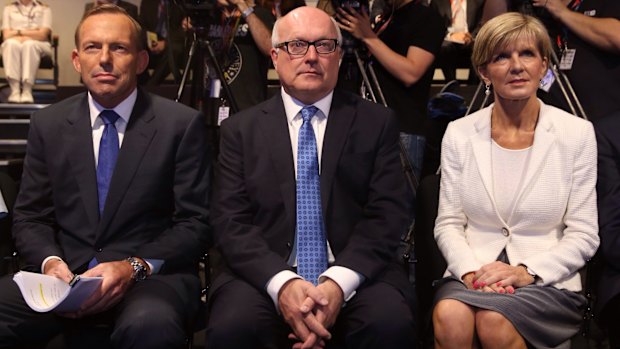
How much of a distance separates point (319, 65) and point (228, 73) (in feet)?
4.74

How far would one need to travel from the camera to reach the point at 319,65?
270 centimetres

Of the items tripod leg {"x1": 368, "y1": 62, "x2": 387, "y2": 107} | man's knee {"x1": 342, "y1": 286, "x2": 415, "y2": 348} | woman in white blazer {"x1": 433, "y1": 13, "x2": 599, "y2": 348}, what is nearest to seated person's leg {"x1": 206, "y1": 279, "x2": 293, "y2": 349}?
man's knee {"x1": 342, "y1": 286, "x2": 415, "y2": 348}

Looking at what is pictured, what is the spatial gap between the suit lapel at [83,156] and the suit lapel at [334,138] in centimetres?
80

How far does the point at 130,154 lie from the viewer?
266 centimetres

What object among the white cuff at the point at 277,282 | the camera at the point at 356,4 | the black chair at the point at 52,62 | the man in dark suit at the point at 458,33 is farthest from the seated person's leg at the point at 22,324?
the black chair at the point at 52,62

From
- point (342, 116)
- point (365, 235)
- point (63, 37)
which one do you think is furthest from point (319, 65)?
point (63, 37)

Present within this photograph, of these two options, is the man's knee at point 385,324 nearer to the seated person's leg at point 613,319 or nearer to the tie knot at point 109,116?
the seated person's leg at point 613,319

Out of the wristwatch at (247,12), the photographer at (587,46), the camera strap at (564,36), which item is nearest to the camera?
the photographer at (587,46)

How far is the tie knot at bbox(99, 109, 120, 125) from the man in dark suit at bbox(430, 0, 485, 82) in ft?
9.77

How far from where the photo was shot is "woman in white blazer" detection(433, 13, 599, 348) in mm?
2424

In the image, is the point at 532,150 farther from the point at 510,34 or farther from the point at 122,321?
the point at 122,321

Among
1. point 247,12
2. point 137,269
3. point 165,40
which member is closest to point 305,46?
point 137,269

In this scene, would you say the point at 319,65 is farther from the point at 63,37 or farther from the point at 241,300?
the point at 63,37

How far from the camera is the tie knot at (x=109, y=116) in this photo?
8.97 ft
